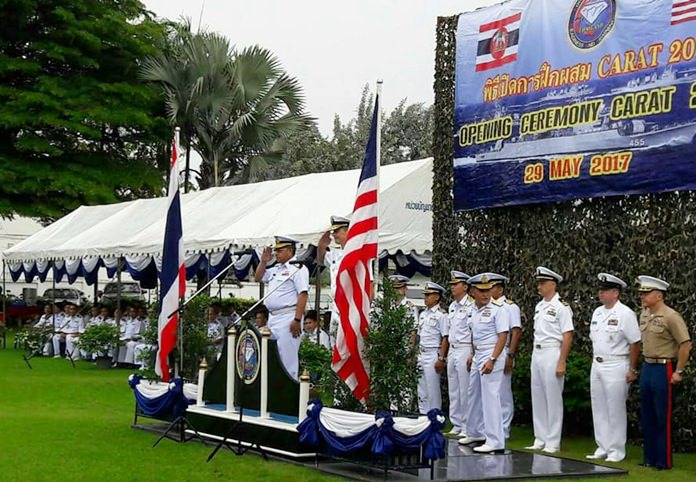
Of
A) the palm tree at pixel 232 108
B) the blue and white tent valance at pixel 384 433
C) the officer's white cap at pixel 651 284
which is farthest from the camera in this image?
the palm tree at pixel 232 108

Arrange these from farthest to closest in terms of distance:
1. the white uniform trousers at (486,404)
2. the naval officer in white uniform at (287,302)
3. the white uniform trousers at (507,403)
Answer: the naval officer in white uniform at (287,302), the white uniform trousers at (507,403), the white uniform trousers at (486,404)

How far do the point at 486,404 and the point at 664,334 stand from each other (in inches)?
79.3

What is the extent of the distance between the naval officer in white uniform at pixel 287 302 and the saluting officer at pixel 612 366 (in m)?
3.55

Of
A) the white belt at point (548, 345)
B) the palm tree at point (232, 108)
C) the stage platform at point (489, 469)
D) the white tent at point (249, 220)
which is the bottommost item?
the stage platform at point (489, 469)

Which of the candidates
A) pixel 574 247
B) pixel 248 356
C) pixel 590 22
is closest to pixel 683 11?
pixel 590 22

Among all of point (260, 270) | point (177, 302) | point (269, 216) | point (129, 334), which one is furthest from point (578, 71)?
point (129, 334)

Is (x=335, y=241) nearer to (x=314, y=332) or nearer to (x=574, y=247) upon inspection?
(x=574, y=247)

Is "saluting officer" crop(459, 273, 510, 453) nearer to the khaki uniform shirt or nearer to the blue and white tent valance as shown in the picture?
the khaki uniform shirt

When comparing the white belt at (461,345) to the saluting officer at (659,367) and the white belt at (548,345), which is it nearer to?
the white belt at (548,345)


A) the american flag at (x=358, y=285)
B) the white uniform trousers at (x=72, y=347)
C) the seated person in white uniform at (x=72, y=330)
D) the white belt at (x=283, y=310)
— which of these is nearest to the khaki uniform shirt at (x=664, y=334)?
the american flag at (x=358, y=285)

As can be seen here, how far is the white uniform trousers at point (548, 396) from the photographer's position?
11.6 meters

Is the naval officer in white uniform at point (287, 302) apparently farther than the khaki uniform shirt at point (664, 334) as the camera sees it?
Yes

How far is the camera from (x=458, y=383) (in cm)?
1264

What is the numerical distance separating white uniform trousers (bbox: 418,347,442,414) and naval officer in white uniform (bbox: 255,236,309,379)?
1.53m
